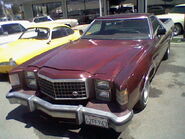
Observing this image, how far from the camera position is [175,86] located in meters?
4.61

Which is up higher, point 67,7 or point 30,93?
point 67,7

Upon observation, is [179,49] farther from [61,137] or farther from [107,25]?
[61,137]

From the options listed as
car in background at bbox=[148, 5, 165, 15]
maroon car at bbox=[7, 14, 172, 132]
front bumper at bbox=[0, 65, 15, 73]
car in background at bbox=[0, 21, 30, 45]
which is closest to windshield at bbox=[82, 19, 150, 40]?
maroon car at bbox=[7, 14, 172, 132]

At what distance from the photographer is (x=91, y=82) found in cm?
279

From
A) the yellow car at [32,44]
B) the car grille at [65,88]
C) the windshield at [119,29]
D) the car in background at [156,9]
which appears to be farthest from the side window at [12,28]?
the car in background at [156,9]

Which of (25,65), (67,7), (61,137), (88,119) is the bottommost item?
(61,137)

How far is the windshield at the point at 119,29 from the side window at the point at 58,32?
2259mm

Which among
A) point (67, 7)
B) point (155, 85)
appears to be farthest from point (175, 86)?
point (67, 7)

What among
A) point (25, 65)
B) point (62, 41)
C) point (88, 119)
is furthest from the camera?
point (62, 41)

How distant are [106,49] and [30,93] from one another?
4.98ft

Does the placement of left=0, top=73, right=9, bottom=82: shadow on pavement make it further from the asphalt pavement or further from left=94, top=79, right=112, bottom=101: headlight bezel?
left=94, top=79, right=112, bottom=101: headlight bezel

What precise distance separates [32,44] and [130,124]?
4185 millimetres

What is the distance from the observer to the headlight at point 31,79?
3359mm

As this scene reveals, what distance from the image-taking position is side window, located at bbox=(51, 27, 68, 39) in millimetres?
6829
